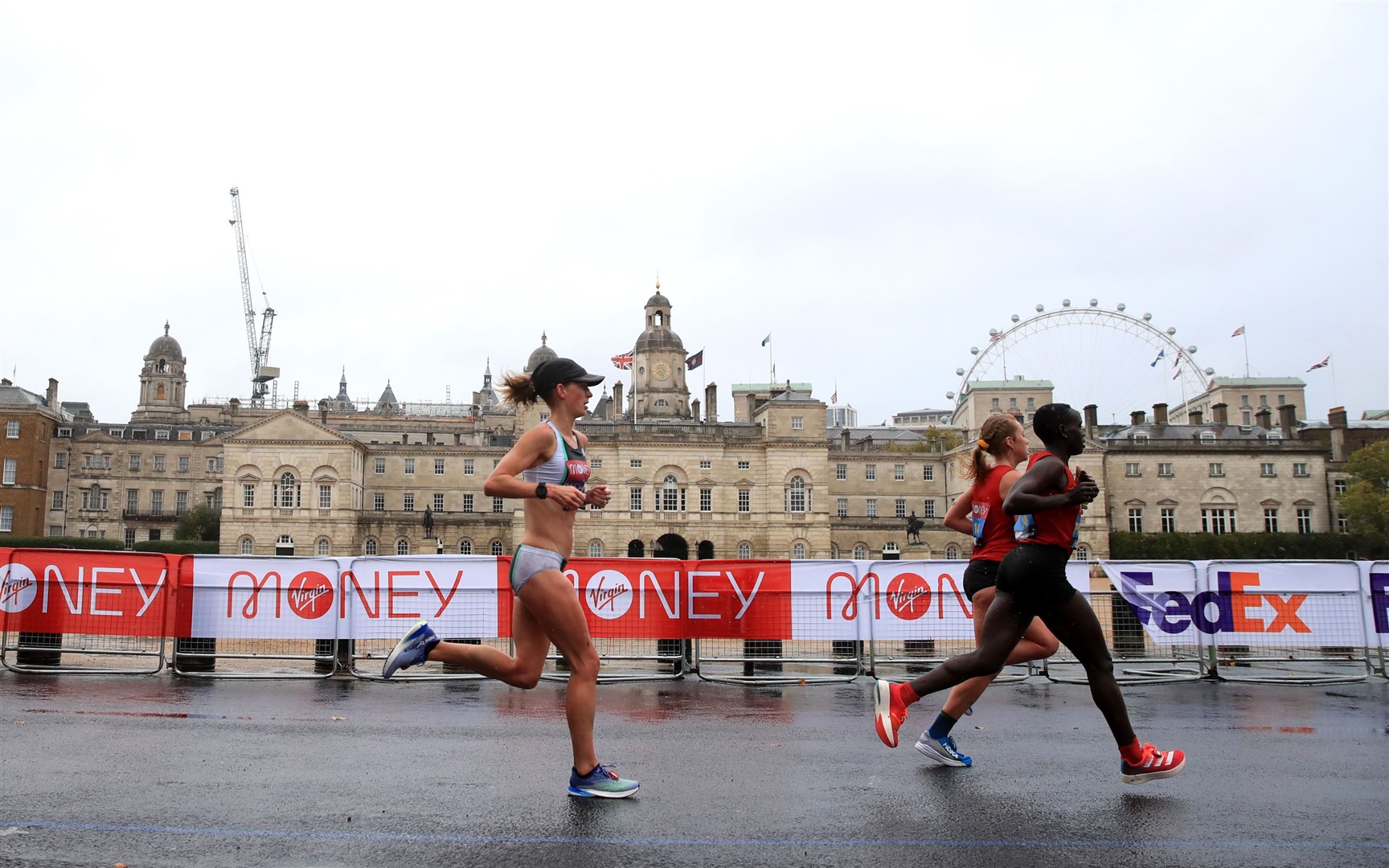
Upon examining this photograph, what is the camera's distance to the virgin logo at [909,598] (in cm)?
1396

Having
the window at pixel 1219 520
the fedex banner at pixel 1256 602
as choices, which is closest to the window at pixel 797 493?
the window at pixel 1219 520

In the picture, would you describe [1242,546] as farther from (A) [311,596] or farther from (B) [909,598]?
(A) [311,596]

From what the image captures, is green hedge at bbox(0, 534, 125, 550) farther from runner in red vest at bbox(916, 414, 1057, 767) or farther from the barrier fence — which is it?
runner in red vest at bbox(916, 414, 1057, 767)

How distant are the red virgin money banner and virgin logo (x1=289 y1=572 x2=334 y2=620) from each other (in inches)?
57.0

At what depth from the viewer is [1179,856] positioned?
4.58m

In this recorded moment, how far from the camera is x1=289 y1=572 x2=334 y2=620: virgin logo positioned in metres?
13.4

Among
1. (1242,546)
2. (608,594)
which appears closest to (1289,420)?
(1242,546)

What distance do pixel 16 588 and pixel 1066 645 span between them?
12.5 m

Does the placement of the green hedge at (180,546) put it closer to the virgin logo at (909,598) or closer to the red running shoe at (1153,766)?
the virgin logo at (909,598)

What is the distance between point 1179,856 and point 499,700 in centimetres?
707

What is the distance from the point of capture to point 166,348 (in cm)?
11700

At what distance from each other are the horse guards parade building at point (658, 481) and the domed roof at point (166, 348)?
24.0m

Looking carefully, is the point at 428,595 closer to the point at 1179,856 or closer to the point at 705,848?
the point at 705,848

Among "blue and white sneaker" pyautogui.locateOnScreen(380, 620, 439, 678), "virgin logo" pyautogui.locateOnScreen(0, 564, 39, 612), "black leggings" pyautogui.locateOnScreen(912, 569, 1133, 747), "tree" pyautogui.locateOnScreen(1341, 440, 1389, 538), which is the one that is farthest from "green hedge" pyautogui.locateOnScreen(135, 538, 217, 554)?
"tree" pyautogui.locateOnScreen(1341, 440, 1389, 538)
